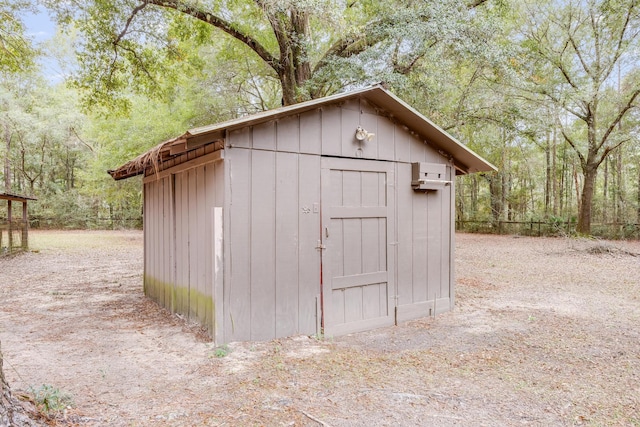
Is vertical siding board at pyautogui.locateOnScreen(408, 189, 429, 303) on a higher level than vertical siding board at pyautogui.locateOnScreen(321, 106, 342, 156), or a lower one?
lower

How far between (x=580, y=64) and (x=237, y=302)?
1662cm

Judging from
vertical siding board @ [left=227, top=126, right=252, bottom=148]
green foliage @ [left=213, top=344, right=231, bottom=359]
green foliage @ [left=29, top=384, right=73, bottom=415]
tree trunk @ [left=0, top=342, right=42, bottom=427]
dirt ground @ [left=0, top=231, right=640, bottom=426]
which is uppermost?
vertical siding board @ [left=227, top=126, right=252, bottom=148]

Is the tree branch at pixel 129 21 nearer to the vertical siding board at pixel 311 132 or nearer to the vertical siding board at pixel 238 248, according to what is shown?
the vertical siding board at pixel 311 132

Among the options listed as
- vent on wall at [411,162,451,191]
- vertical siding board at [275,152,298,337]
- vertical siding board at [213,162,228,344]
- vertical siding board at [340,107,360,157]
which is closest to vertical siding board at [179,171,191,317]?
vertical siding board at [213,162,228,344]

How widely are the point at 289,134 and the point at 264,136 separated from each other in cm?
31

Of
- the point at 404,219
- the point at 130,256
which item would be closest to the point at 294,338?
the point at 404,219

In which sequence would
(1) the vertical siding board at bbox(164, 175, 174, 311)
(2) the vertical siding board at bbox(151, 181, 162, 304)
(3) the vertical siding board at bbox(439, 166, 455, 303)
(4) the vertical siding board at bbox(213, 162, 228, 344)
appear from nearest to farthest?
(4) the vertical siding board at bbox(213, 162, 228, 344) < (1) the vertical siding board at bbox(164, 175, 174, 311) < (3) the vertical siding board at bbox(439, 166, 455, 303) < (2) the vertical siding board at bbox(151, 181, 162, 304)

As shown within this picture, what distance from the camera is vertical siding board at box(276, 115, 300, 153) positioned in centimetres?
454

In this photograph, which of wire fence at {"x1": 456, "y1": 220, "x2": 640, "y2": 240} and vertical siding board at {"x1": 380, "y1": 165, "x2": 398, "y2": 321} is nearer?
vertical siding board at {"x1": 380, "y1": 165, "x2": 398, "y2": 321}

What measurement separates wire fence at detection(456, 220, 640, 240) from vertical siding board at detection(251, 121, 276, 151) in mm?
14190

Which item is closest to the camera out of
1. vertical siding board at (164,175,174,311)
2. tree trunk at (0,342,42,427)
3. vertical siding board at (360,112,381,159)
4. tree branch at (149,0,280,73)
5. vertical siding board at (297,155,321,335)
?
tree trunk at (0,342,42,427)

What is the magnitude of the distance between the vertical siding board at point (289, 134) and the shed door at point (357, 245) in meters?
0.47

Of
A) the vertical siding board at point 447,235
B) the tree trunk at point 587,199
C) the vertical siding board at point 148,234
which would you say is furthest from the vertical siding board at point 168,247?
the tree trunk at point 587,199

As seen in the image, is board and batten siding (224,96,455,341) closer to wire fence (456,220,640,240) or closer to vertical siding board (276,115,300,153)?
vertical siding board (276,115,300,153)
